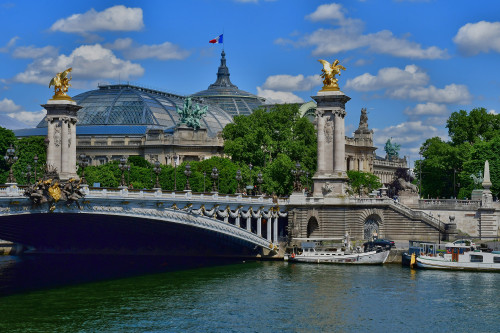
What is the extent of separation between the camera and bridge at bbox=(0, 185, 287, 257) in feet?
193

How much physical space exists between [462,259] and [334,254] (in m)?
9.97

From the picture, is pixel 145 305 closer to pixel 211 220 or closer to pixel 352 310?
pixel 352 310

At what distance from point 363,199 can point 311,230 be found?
5119 mm

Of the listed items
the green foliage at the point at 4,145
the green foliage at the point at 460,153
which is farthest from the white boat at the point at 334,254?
the green foliage at the point at 4,145

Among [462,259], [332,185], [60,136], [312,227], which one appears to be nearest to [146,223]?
[60,136]

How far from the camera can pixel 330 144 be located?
81.4 metres

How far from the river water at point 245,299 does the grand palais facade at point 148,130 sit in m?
63.2

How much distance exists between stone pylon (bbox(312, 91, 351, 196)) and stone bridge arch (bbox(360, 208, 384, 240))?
9.17ft

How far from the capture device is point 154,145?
5394 inches

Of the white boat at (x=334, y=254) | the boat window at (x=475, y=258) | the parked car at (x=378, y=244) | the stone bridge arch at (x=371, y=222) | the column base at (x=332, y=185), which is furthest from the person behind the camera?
the column base at (x=332, y=185)

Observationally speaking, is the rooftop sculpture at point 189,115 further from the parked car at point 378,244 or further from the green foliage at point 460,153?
the parked car at point 378,244

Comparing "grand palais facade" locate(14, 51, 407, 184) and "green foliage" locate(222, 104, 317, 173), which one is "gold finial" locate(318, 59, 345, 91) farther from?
"grand palais facade" locate(14, 51, 407, 184)

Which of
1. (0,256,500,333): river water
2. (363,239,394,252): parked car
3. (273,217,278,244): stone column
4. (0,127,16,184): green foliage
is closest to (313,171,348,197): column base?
(273,217,278,244): stone column

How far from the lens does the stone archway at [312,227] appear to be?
263ft
